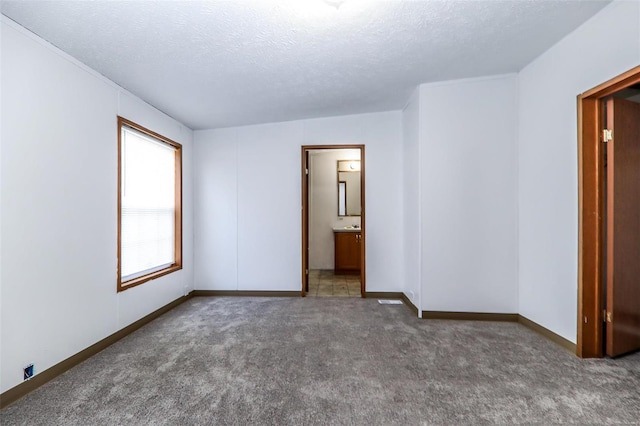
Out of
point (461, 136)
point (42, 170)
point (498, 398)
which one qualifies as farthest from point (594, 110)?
point (42, 170)

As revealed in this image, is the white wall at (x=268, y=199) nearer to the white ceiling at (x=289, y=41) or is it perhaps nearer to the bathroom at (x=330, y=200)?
the white ceiling at (x=289, y=41)

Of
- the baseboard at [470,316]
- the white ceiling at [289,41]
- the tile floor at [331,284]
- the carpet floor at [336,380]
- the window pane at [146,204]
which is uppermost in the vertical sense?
the white ceiling at [289,41]

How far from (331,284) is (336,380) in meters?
3.14

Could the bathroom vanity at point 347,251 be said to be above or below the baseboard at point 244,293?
above

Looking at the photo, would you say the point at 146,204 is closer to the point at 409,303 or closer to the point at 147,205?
the point at 147,205

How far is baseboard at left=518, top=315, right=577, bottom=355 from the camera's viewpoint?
102 inches

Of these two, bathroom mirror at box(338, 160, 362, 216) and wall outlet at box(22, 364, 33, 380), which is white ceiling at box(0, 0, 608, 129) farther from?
bathroom mirror at box(338, 160, 362, 216)

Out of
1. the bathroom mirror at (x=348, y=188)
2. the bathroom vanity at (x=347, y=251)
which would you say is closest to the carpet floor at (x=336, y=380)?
the bathroom vanity at (x=347, y=251)

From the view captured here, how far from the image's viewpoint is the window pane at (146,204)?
326 cm

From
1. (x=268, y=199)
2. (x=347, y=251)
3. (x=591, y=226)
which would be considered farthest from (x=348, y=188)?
(x=591, y=226)

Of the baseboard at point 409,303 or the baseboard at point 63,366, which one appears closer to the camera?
the baseboard at point 63,366

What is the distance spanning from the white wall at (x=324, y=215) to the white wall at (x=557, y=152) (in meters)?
3.73

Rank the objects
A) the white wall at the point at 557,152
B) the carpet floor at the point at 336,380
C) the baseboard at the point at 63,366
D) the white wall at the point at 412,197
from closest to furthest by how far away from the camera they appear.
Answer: the carpet floor at the point at 336,380
the baseboard at the point at 63,366
the white wall at the point at 557,152
the white wall at the point at 412,197

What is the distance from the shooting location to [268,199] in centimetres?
452
